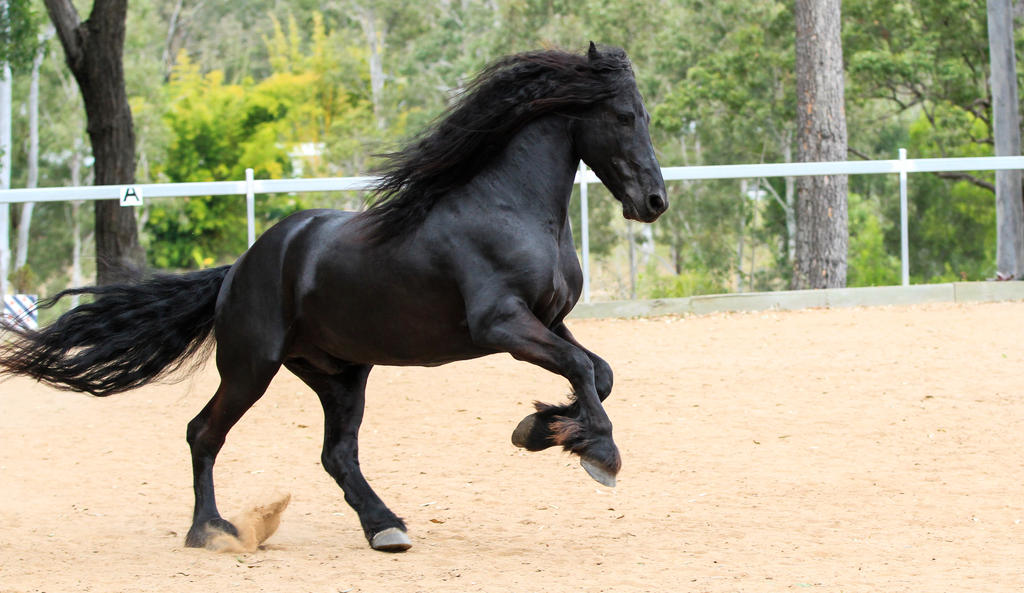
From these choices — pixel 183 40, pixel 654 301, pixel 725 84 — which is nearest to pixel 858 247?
pixel 725 84

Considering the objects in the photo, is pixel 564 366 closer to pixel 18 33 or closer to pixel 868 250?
pixel 18 33

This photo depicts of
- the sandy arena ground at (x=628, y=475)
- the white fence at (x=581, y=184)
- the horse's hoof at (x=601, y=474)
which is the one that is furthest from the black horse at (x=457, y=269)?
the white fence at (x=581, y=184)

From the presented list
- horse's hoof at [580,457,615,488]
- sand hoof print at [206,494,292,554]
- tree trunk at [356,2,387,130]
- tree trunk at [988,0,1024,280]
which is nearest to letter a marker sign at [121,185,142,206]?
sand hoof print at [206,494,292,554]

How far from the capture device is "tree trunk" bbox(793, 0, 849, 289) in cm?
1498

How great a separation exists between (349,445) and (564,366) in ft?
5.41

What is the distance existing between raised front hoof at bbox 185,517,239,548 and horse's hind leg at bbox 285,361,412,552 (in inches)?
22.3

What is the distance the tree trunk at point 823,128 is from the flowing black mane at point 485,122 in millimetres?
10336

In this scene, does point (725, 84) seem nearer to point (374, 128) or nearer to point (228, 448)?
point (228, 448)

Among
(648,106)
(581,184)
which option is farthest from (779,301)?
(648,106)

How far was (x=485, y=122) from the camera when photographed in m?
5.26

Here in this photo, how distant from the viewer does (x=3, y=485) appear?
754 centimetres

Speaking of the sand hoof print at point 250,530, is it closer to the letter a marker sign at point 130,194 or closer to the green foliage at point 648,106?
the green foliage at point 648,106

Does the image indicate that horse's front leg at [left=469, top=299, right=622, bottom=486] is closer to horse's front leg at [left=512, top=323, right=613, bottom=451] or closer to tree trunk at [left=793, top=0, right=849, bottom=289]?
horse's front leg at [left=512, top=323, right=613, bottom=451]

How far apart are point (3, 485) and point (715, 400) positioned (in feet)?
17.0
